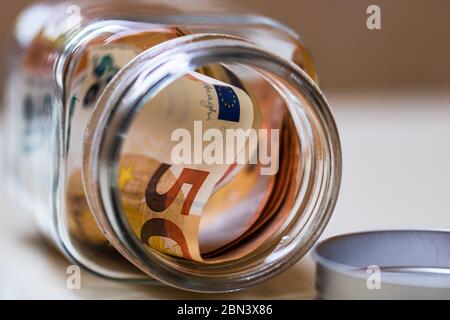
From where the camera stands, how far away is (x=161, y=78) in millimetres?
383

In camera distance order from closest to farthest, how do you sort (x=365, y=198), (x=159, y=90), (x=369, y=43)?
(x=159, y=90) < (x=365, y=198) < (x=369, y=43)

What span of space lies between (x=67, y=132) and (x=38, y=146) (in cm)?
10

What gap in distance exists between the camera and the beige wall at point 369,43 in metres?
1.15

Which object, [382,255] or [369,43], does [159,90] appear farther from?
[369,43]

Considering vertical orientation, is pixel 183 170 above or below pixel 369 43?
below

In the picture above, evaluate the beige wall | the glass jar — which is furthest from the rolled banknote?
the beige wall

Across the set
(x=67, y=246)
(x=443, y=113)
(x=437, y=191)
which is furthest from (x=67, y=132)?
(x=443, y=113)

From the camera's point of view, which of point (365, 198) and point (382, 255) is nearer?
point (382, 255)

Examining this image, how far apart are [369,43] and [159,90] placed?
840 millimetres

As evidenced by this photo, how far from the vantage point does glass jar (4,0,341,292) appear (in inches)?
15.0

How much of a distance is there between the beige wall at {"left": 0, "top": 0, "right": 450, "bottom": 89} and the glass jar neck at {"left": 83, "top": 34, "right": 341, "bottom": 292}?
28.9 inches

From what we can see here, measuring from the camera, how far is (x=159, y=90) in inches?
15.2

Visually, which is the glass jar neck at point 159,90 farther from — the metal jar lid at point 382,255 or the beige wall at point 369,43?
the beige wall at point 369,43

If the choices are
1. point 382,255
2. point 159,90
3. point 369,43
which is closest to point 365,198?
point 382,255
